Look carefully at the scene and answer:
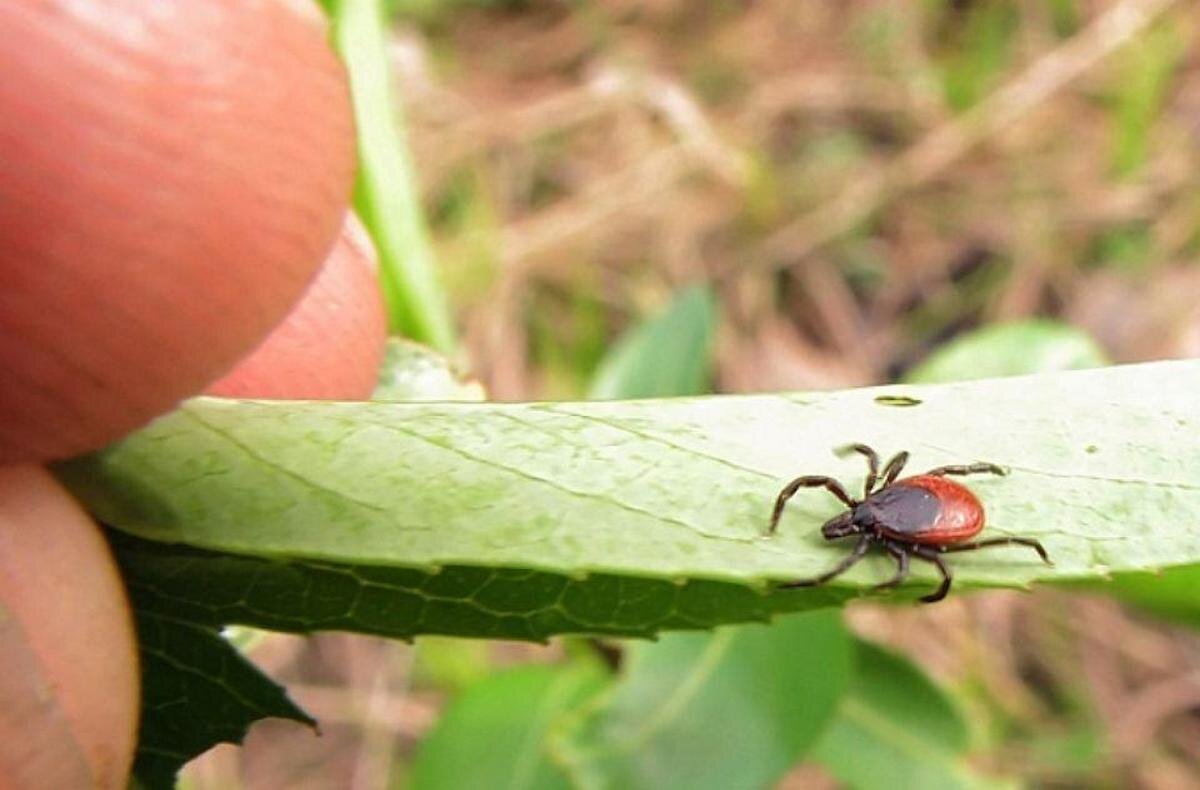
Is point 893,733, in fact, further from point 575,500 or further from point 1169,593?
point 575,500

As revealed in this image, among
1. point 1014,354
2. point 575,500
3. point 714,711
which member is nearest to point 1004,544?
point 575,500

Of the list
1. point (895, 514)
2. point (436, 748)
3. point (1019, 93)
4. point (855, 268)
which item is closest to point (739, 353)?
point (855, 268)

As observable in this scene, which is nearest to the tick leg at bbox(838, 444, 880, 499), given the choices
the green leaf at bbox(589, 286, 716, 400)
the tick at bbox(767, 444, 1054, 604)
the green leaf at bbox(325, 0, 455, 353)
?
the tick at bbox(767, 444, 1054, 604)

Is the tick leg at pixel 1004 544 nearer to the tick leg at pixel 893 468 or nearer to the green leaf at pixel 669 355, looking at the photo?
the tick leg at pixel 893 468

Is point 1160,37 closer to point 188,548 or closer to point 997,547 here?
point 997,547

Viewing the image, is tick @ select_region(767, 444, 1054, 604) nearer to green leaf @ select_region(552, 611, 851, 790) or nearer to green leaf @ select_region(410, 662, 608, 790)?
green leaf @ select_region(552, 611, 851, 790)

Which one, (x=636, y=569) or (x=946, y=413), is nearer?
(x=636, y=569)

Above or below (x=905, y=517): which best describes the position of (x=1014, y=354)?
above
